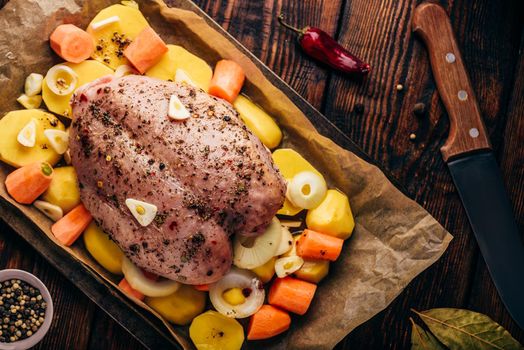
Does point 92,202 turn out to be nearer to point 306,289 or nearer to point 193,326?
point 193,326

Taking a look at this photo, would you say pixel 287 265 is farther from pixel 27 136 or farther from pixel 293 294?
pixel 27 136

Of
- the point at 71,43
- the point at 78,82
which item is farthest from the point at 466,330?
the point at 71,43

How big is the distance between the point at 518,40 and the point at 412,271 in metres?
1.62

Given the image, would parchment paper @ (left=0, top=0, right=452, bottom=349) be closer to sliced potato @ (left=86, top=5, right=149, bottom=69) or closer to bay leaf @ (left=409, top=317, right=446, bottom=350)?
sliced potato @ (left=86, top=5, right=149, bottom=69)

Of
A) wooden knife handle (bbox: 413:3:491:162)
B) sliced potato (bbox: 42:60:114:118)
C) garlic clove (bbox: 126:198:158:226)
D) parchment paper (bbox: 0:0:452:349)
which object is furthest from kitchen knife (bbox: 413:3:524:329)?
sliced potato (bbox: 42:60:114:118)

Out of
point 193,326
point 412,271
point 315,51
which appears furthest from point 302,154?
point 193,326

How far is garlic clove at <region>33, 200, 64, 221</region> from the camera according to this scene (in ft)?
10.3

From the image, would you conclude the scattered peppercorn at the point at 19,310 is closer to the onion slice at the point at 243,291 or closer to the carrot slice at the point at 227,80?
the onion slice at the point at 243,291

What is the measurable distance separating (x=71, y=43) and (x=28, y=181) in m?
0.79

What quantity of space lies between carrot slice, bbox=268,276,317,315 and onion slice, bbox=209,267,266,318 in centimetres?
9

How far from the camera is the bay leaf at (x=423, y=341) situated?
3.45 metres

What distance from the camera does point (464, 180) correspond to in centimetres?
347

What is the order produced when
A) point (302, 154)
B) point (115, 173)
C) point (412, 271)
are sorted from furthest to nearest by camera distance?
point (302, 154), point (412, 271), point (115, 173)

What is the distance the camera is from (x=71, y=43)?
3.17 meters
